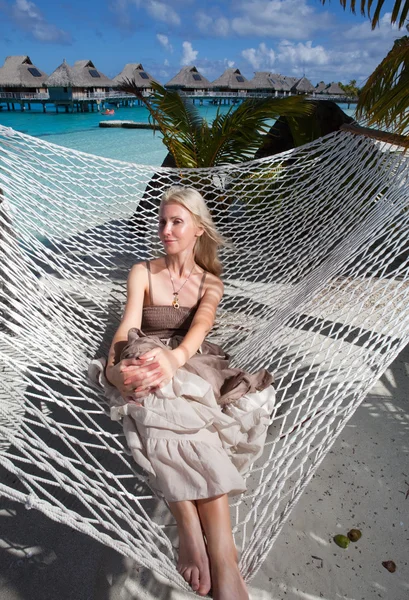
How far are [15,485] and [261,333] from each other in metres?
0.88

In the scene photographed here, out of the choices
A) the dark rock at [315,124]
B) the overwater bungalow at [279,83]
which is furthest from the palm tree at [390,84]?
the overwater bungalow at [279,83]

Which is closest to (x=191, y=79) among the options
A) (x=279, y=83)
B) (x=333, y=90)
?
(x=279, y=83)

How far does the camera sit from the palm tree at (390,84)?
2.32 meters

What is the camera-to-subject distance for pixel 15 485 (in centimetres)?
138

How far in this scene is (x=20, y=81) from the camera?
20.0 m

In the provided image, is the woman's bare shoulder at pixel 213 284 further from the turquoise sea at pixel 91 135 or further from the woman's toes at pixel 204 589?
the turquoise sea at pixel 91 135

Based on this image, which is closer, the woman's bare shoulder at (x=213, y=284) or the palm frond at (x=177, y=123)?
the woman's bare shoulder at (x=213, y=284)

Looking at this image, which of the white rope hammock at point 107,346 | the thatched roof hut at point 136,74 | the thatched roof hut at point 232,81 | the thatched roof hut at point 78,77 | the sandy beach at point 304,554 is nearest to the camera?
the white rope hammock at point 107,346

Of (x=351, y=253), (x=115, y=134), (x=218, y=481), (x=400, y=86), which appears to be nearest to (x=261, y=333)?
(x=351, y=253)

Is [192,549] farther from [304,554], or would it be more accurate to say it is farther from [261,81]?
[261,81]

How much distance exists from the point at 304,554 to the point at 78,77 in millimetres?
22501

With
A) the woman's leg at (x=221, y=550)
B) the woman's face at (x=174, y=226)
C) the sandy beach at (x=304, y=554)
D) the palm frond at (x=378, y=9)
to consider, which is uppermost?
the palm frond at (x=378, y=9)

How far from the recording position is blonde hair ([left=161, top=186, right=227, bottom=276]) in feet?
4.28

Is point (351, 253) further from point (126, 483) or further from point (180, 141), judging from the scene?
point (180, 141)
